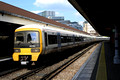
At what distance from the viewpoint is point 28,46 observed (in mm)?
8102

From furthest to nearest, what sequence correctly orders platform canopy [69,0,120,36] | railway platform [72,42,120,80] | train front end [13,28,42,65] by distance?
train front end [13,28,42,65] → platform canopy [69,0,120,36] → railway platform [72,42,120,80]

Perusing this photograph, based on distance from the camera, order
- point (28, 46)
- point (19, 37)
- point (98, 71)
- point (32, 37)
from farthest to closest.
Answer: point (19, 37) < point (32, 37) < point (28, 46) < point (98, 71)

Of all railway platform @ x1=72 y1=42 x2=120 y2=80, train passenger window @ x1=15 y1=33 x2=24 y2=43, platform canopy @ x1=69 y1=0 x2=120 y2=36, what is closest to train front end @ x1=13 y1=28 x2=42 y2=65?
train passenger window @ x1=15 y1=33 x2=24 y2=43

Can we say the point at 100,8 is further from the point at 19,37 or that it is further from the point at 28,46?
the point at 19,37

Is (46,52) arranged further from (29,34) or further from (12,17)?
(12,17)

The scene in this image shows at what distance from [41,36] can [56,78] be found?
2.72 meters

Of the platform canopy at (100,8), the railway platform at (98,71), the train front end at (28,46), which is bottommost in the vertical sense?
the railway platform at (98,71)

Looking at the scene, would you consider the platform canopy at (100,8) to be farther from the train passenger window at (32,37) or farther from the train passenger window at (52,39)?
the train passenger window at (32,37)

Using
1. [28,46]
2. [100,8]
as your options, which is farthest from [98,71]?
[28,46]

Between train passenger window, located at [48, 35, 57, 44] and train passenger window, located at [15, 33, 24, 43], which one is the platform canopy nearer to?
train passenger window, located at [48, 35, 57, 44]

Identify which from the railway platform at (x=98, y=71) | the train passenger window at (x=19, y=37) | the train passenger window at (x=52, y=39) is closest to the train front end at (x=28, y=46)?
the train passenger window at (x=19, y=37)

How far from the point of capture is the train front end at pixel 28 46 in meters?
7.95

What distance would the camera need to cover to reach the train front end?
7.95 meters

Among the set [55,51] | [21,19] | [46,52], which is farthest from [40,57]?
[21,19]
